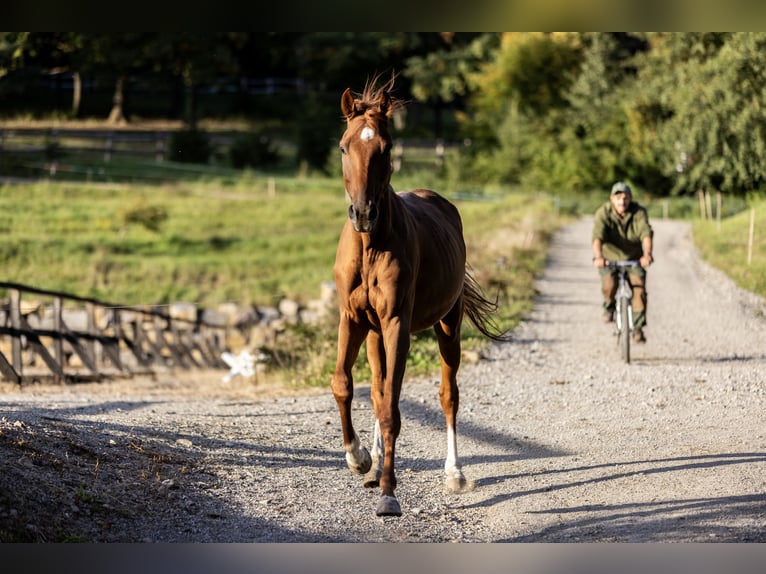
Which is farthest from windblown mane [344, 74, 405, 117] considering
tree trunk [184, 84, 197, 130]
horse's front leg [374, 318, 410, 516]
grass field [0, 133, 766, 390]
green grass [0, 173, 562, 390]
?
tree trunk [184, 84, 197, 130]

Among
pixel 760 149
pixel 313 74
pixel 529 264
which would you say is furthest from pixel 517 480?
pixel 313 74

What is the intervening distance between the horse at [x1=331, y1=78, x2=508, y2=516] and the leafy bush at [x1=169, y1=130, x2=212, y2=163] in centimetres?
2866

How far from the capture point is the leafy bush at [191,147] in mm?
34094

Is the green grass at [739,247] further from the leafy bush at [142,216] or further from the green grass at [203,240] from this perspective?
the leafy bush at [142,216]

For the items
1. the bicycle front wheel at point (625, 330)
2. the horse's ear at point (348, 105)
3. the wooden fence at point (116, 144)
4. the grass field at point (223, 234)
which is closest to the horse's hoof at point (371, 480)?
the horse's ear at point (348, 105)

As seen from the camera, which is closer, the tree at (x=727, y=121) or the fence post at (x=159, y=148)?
the tree at (x=727, y=121)

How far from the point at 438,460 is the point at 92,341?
8237mm

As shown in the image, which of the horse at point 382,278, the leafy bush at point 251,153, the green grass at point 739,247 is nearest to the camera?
the horse at point 382,278

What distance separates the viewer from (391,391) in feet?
17.8

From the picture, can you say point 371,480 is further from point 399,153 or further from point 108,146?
point 399,153

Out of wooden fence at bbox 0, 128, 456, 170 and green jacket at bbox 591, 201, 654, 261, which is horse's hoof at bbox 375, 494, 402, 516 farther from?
wooden fence at bbox 0, 128, 456, 170

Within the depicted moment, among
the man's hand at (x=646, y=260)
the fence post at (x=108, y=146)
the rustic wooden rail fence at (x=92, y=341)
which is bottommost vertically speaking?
the rustic wooden rail fence at (x=92, y=341)

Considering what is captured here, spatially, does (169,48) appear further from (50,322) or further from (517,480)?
(517,480)
